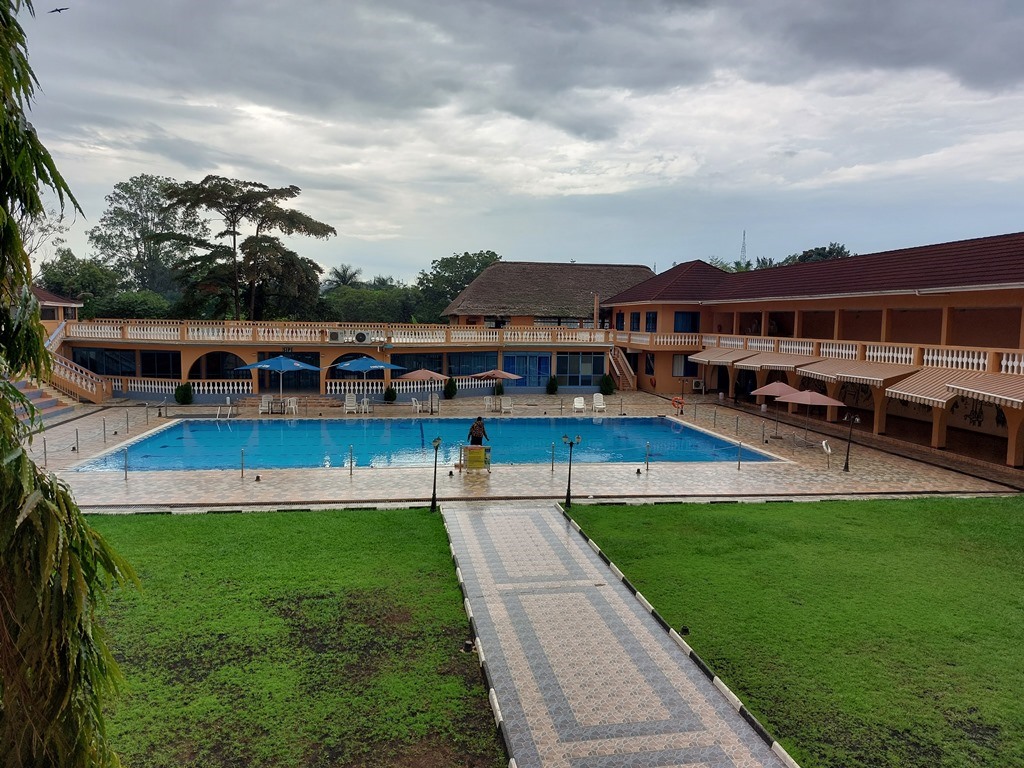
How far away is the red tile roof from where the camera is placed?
20438mm

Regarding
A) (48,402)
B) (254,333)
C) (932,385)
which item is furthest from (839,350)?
(48,402)

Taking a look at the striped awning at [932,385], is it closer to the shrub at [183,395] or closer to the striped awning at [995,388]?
the striped awning at [995,388]

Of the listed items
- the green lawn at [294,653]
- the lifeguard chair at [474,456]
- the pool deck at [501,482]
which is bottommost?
the green lawn at [294,653]

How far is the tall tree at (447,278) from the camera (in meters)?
59.0

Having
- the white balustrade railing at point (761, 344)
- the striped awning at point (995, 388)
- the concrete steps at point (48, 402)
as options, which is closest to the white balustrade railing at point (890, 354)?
the striped awning at point (995, 388)

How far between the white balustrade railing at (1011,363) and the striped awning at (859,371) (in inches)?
121

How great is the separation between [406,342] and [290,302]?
1363cm

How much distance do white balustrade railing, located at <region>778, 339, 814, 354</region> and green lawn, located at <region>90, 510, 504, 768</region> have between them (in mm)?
21651

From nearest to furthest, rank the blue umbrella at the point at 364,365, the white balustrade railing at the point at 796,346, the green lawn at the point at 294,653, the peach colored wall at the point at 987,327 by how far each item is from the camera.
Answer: the green lawn at the point at 294,653 → the peach colored wall at the point at 987,327 → the white balustrade railing at the point at 796,346 → the blue umbrella at the point at 364,365

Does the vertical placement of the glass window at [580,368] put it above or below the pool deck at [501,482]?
above

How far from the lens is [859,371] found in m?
23.9

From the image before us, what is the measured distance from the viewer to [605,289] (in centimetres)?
4622

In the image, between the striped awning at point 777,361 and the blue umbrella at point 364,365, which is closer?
the striped awning at point 777,361

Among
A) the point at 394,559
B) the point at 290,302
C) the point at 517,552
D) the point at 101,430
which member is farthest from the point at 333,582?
the point at 290,302
